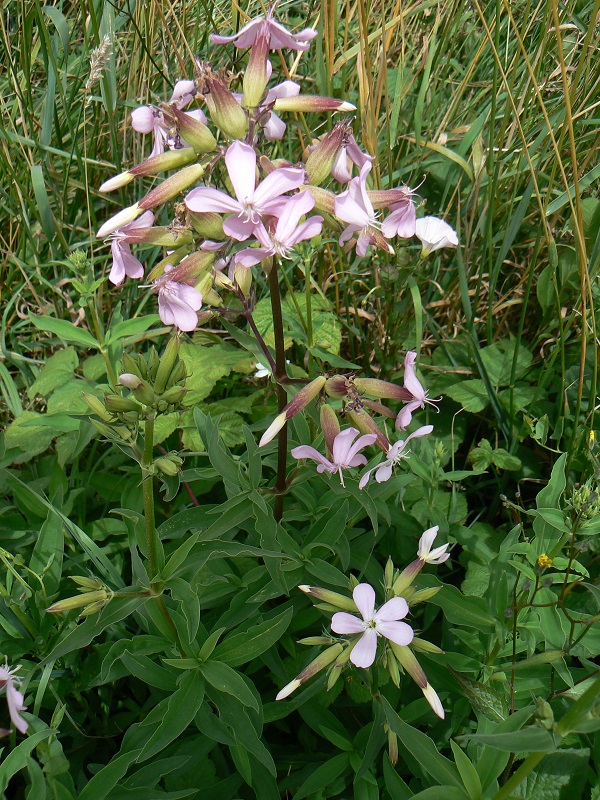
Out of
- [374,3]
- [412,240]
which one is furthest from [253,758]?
[374,3]

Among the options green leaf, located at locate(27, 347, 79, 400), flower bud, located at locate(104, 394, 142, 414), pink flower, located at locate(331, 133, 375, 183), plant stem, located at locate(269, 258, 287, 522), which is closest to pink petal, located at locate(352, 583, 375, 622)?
A: plant stem, located at locate(269, 258, 287, 522)

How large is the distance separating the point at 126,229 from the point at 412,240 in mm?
1213

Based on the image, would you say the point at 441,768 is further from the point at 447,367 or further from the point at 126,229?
the point at 447,367

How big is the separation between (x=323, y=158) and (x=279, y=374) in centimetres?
37

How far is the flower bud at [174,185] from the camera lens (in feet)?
3.56

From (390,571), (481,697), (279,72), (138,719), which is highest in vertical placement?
(279,72)

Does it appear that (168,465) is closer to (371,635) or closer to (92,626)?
(92,626)

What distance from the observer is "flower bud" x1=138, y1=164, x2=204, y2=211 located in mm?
1085

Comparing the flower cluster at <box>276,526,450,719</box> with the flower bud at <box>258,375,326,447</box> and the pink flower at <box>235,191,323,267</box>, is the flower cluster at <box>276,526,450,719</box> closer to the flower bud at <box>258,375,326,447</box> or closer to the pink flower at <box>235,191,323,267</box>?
the flower bud at <box>258,375,326,447</box>

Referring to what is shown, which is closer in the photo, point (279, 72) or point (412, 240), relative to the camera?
point (412, 240)

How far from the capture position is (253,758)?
4.24 feet

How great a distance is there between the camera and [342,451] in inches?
46.6

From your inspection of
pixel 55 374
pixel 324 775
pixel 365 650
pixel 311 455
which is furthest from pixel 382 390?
pixel 55 374

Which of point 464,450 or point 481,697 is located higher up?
point 481,697
